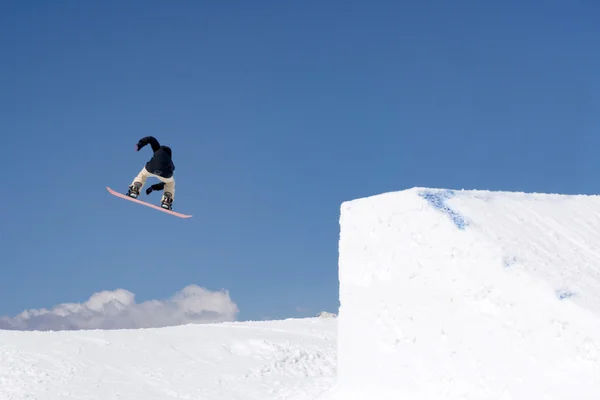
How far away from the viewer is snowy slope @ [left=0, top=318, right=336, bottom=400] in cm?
1245

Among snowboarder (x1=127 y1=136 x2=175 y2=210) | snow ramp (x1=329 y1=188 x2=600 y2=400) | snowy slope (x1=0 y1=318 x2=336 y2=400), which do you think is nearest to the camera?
snow ramp (x1=329 y1=188 x2=600 y2=400)

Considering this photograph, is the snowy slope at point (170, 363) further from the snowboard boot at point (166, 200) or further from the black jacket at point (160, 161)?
the black jacket at point (160, 161)

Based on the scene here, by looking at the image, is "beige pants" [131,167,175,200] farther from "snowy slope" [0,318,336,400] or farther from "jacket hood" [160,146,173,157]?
"snowy slope" [0,318,336,400]

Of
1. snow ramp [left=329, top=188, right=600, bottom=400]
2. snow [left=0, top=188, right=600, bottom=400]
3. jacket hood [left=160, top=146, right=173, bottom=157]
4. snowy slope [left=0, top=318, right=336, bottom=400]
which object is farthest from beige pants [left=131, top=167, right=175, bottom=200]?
snow ramp [left=329, top=188, right=600, bottom=400]

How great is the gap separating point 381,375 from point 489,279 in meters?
1.99

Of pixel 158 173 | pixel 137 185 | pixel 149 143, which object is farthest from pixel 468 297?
pixel 137 185

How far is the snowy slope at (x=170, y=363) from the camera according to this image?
12.5 metres

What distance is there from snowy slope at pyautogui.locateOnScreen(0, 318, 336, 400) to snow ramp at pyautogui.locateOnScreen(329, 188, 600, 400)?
10.3 ft

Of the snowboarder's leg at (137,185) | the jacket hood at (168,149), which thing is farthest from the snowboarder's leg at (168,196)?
the jacket hood at (168,149)

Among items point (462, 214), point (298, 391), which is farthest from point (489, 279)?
point (298, 391)

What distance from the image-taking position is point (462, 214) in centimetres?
825

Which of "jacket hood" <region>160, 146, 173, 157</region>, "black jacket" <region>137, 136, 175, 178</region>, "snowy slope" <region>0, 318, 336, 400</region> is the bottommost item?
"snowy slope" <region>0, 318, 336, 400</region>

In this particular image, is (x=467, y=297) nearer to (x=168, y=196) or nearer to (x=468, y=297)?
(x=468, y=297)

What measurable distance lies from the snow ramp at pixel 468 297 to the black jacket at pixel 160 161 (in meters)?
6.45
